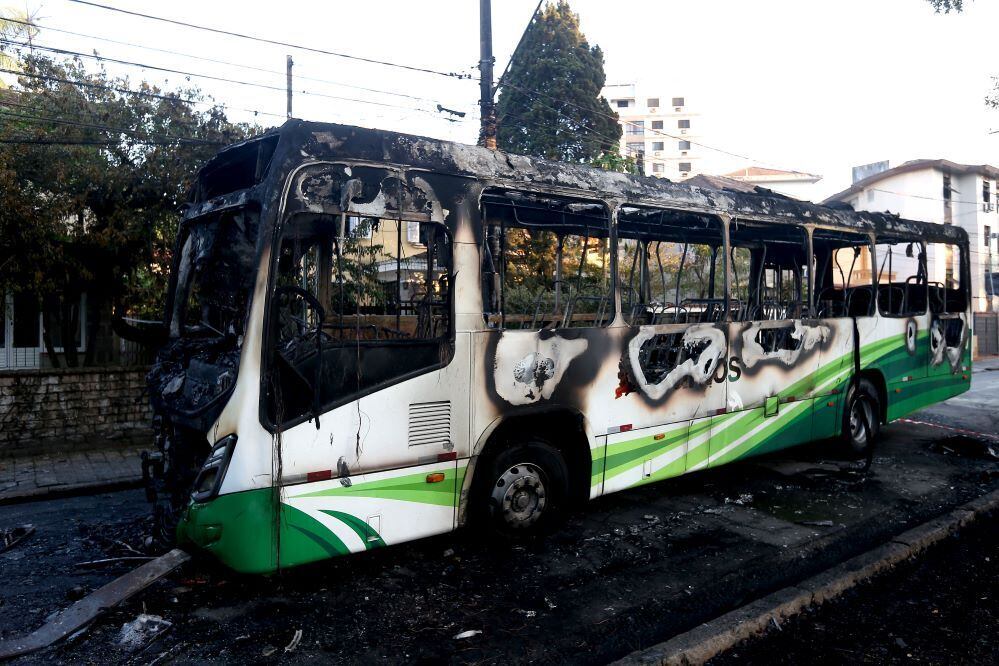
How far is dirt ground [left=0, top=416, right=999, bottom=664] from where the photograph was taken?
4.00m

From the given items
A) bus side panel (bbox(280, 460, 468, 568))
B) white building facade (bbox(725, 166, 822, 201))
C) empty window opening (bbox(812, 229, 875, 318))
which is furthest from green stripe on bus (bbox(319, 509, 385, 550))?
white building facade (bbox(725, 166, 822, 201))

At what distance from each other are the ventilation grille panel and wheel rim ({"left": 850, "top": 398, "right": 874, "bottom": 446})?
5854 mm

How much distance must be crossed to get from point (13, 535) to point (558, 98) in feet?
76.8

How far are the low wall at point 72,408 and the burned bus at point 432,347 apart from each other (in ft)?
18.3

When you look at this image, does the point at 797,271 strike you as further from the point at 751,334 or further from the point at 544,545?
the point at 544,545

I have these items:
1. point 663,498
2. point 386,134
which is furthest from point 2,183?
point 663,498

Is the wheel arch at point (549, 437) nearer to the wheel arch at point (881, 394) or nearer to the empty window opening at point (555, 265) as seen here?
the empty window opening at point (555, 265)

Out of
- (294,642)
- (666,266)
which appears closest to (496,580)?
(294,642)

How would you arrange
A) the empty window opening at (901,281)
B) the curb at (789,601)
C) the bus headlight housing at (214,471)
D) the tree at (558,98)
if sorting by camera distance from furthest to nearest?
the tree at (558,98)
the empty window opening at (901,281)
the bus headlight housing at (214,471)
the curb at (789,601)

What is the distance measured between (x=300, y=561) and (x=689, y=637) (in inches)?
90.7

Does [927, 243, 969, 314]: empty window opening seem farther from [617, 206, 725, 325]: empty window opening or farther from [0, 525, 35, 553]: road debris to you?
[0, 525, 35, 553]: road debris

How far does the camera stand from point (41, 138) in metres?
9.91

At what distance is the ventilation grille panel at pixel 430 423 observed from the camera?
190 inches

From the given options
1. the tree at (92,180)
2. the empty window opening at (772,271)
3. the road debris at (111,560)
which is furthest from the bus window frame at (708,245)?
the tree at (92,180)
